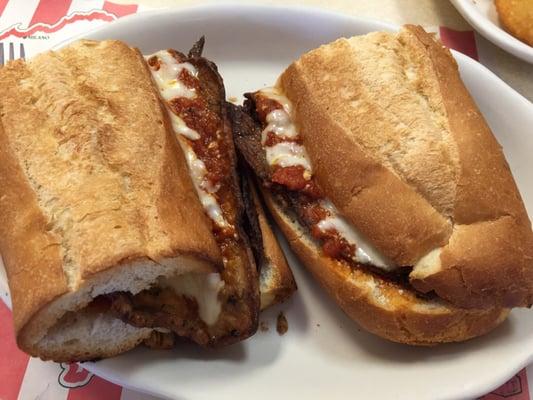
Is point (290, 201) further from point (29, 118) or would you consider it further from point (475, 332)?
point (29, 118)

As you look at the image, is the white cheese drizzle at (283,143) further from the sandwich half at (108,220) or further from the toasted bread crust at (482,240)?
the toasted bread crust at (482,240)

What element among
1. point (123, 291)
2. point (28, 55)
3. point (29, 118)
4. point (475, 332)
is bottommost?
point (475, 332)

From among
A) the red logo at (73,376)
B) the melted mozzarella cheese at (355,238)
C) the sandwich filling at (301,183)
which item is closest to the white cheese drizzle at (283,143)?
the sandwich filling at (301,183)

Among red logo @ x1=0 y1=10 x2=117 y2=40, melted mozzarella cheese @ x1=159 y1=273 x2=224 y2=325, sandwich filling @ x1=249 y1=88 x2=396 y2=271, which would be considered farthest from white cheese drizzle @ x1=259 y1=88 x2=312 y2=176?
red logo @ x1=0 y1=10 x2=117 y2=40

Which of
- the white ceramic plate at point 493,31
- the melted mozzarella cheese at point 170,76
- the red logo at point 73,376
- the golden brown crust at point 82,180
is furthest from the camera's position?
the white ceramic plate at point 493,31

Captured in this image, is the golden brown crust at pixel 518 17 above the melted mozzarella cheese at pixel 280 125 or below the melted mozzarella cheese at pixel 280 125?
above

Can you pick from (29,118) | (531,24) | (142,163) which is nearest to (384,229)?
(142,163)
